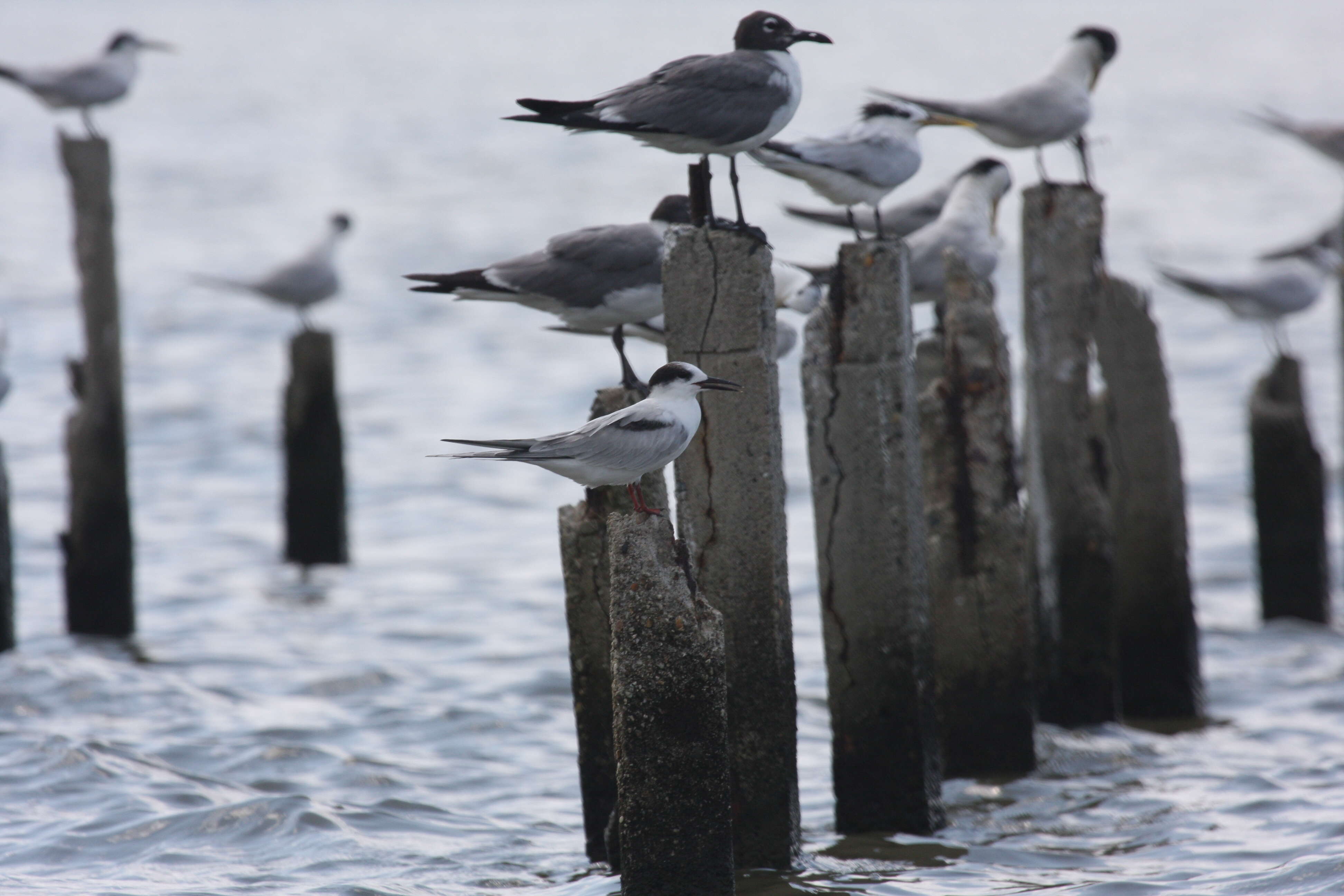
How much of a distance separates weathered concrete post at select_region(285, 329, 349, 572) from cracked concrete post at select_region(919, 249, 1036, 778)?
5.56 metres

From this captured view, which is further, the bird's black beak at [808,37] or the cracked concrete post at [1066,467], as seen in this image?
the cracked concrete post at [1066,467]

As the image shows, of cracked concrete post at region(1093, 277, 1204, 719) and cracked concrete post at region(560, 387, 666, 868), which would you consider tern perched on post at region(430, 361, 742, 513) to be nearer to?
cracked concrete post at region(560, 387, 666, 868)

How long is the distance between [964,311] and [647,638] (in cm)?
293

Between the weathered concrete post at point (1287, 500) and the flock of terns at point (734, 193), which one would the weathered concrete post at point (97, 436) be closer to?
the flock of terns at point (734, 193)

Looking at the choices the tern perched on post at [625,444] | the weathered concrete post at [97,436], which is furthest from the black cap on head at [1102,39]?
the weathered concrete post at [97,436]

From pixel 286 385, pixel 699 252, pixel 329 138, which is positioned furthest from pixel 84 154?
pixel 329 138

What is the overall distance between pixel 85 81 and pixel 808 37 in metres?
7.35

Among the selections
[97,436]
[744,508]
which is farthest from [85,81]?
[744,508]

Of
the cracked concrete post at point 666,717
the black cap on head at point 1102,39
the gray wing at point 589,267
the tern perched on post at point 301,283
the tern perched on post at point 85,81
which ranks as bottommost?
the cracked concrete post at point 666,717

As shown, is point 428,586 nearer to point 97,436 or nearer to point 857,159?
point 97,436

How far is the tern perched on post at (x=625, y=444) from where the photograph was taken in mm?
4914

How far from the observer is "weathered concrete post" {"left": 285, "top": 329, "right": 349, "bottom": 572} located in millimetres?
11352

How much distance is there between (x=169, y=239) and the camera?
83.1ft

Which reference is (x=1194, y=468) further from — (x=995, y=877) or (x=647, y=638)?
(x=647, y=638)
